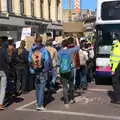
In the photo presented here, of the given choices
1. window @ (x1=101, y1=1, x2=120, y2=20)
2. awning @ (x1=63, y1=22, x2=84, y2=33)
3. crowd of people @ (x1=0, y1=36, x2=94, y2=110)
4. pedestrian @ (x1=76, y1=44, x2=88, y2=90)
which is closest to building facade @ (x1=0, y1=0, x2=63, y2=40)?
awning @ (x1=63, y1=22, x2=84, y2=33)

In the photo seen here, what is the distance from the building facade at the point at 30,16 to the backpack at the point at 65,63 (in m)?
18.2

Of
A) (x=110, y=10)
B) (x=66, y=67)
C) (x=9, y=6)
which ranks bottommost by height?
(x=66, y=67)

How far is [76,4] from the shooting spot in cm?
5744

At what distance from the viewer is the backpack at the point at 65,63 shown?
12914 millimetres

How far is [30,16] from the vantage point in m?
43.1

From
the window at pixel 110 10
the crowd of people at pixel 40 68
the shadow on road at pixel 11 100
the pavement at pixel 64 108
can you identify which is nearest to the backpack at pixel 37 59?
the crowd of people at pixel 40 68

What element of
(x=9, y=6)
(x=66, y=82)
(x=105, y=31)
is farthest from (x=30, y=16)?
(x=66, y=82)

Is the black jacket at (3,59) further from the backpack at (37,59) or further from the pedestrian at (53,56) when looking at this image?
the pedestrian at (53,56)

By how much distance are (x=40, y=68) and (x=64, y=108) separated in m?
1.25

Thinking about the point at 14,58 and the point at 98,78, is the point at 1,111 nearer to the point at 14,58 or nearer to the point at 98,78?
the point at 14,58

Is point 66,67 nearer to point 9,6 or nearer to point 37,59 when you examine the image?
point 37,59

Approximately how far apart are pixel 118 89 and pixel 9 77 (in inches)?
139

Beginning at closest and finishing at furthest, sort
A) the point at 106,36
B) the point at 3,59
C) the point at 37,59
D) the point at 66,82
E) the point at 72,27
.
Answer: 1. the point at 37,59
2. the point at 3,59
3. the point at 66,82
4. the point at 106,36
5. the point at 72,27

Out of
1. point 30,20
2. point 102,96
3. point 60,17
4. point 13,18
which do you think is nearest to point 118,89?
point 102,96
